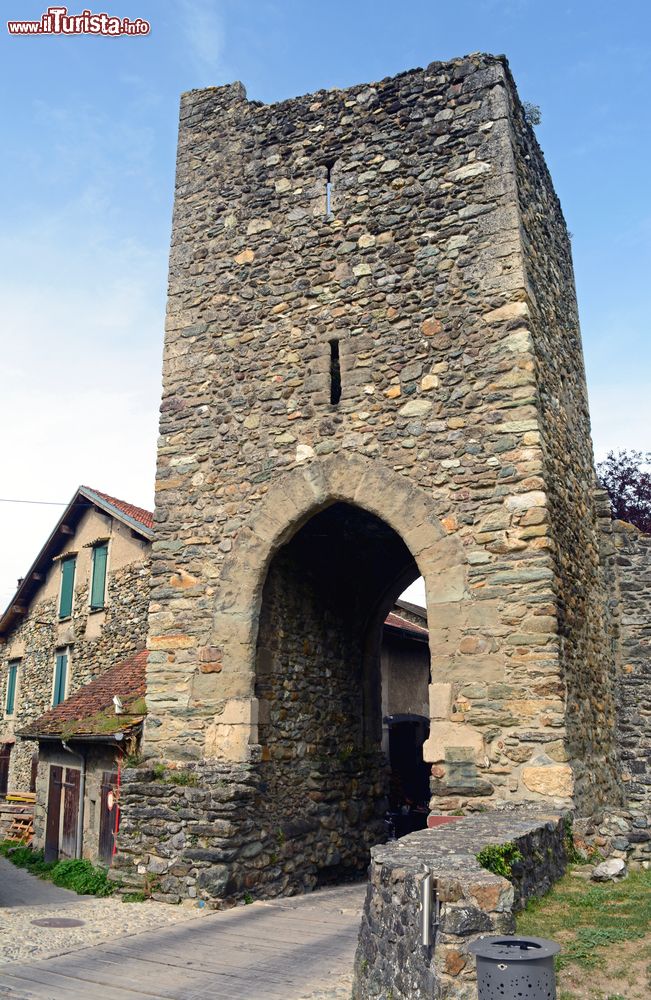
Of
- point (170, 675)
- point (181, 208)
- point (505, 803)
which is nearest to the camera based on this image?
point (505, 803)

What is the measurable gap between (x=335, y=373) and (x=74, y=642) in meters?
9.41

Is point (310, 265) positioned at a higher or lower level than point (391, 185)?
lower

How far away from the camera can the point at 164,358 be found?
915 cm

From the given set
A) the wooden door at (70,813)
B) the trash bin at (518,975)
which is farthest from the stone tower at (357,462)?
the wooden door at (70,813)

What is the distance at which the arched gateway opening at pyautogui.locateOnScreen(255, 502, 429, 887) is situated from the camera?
27.0 feet

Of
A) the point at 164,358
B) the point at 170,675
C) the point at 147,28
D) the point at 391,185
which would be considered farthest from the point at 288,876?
the point at 147,28

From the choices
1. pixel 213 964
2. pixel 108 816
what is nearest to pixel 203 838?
pixel 213 964

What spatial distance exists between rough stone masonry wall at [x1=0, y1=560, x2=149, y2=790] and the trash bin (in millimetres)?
11075

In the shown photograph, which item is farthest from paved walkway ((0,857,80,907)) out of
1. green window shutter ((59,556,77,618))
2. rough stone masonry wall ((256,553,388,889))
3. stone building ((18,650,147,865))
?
green window shutter ((59,556,77,618))

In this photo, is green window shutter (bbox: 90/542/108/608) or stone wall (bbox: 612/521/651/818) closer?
stone wall (bbox: 612/521/651/818)

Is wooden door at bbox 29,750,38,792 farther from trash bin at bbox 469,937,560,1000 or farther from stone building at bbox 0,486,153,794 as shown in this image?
trash bin at bbox 469,937,560,1000

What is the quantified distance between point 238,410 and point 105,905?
4706mm

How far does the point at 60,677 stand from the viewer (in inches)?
627

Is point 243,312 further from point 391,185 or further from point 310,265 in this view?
point 391,185
